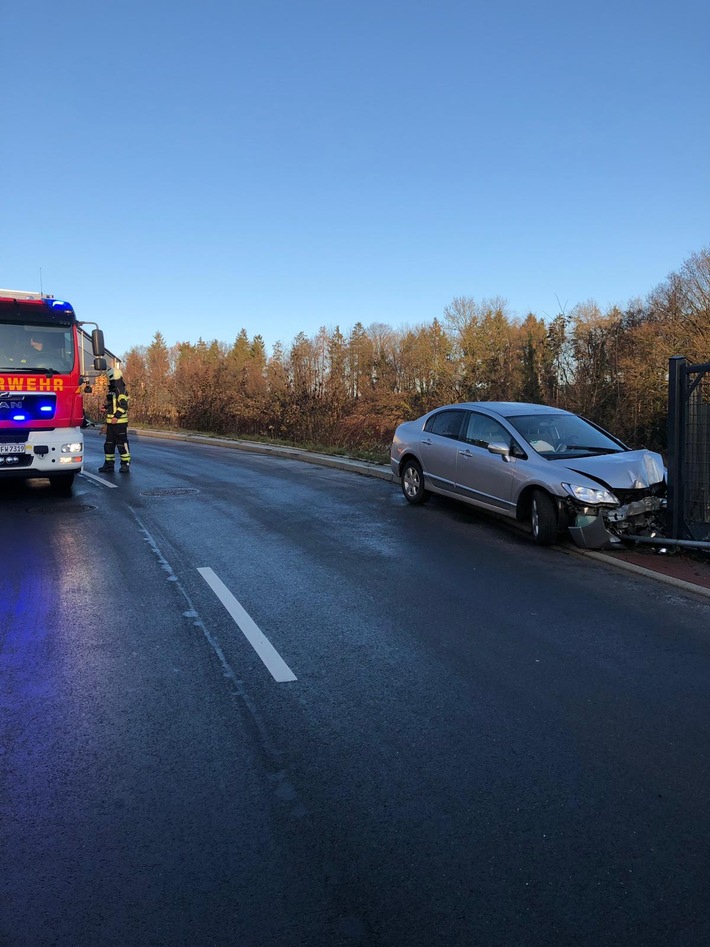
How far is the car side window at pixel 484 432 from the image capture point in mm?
9562

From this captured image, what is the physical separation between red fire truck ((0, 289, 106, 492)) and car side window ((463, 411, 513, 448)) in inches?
249

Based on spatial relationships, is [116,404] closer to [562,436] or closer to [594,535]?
[562,436]

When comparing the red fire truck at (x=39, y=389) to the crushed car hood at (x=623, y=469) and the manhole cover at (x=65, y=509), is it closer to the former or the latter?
the manhole cover at (x=65, y=509)

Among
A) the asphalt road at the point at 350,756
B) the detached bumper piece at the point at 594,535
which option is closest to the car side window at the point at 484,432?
the detached bumper piece at the point at 594,535

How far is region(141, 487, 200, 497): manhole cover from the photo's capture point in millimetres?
12250

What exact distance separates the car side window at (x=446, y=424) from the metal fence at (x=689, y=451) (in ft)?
10.5

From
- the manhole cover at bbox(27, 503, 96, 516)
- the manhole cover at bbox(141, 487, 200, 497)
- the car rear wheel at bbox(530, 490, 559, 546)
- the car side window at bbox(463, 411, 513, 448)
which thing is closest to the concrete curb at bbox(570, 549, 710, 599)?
the car rear wheel at bbox(530, 490, 559, 546)

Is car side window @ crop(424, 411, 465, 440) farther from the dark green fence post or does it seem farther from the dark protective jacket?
the dark protective jacket

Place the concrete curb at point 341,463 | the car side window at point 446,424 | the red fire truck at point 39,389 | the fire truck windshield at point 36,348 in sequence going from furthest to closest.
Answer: the fire truck windshield at point 36,348
the red fire truck at point 39,389
the car side window at point 446,424
the concrete curb at point 341,463

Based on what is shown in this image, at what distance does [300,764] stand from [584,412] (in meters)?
27.6

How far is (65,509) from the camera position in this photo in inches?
429

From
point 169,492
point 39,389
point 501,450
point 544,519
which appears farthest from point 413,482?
point 39,389

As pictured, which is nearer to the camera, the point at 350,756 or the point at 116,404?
the point at 350,756

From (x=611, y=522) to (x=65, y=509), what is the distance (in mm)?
7706
